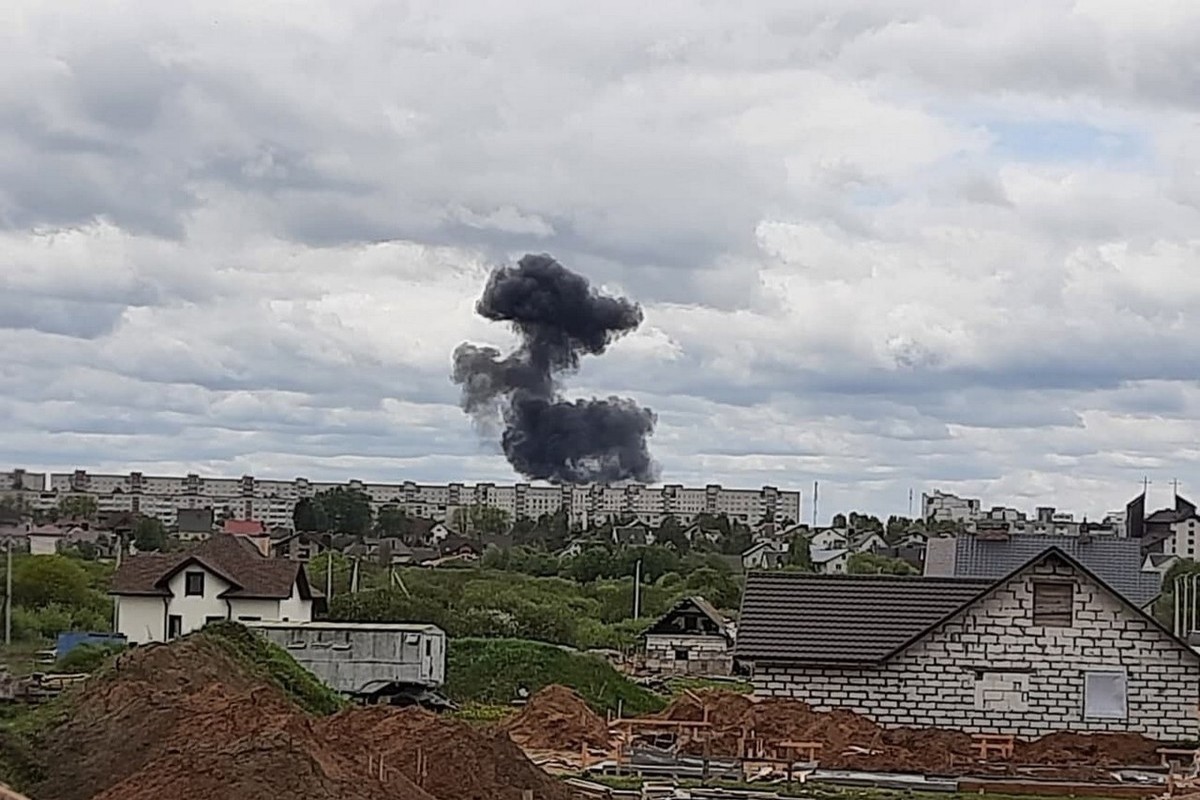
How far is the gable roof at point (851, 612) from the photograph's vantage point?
111 feet

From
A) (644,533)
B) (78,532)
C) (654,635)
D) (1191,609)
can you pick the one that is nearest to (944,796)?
(654,635)

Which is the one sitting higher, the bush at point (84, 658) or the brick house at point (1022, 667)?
the brick house at point (1022, 667)

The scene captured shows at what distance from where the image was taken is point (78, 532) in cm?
9725

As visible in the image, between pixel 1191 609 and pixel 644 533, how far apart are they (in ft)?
203

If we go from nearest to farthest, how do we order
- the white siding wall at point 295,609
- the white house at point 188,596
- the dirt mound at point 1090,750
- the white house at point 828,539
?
the dirt mound at point 1090,750 < the white house at point 188,596 < the white siding wall at point 295,609 < the white house at point 828,539

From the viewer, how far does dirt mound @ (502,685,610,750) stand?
33.8 m

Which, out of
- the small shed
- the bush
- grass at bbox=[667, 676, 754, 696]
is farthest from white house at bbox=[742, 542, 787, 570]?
the bush

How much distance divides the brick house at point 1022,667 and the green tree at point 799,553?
6811cm

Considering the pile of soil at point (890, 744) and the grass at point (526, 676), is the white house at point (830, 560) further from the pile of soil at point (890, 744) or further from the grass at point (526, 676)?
the pile of soil at point (890, 744)

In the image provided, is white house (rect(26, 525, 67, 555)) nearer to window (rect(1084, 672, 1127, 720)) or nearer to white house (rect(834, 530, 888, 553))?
window (rect(1084, 672, 1127, 720))

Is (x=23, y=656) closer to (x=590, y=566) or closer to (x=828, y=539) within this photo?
(x=590, y=566)

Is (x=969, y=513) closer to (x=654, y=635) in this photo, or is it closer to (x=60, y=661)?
(x=654, y=635)

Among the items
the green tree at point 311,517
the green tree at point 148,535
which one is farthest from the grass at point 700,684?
the green tree at point 311,517

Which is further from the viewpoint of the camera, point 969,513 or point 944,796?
point 969,513
